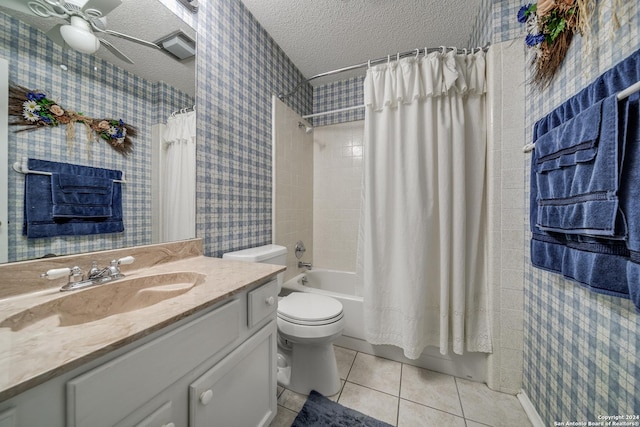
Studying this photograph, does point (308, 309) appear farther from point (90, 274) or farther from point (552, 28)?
point (552, 28)

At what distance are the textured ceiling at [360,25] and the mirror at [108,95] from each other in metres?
0.66

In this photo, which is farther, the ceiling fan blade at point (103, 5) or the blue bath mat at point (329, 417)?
the blue bath mat at point (329, 417)

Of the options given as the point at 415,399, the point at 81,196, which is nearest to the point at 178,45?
the point at 81,196

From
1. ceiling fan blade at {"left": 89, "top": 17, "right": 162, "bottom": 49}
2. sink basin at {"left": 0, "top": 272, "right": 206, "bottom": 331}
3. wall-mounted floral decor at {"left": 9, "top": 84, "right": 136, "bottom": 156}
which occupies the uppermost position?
ceiling fan blade at {"left": 89, "top": 17, "right": 162, "bottom": 49}

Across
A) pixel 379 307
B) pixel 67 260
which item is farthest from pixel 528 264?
pixel 67 260

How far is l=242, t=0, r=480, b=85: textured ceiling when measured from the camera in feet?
4.83

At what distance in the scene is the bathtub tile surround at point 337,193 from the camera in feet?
7.57

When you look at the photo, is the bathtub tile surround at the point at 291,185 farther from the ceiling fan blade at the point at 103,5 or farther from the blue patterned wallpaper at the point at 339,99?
the ceiling fan blade at the point at 103,5

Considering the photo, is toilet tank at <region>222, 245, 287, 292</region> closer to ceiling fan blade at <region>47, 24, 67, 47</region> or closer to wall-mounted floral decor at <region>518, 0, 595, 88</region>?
ceiling fan blade at <region>47, 24, 67, 47</region>

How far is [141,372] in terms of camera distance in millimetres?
Answer: 513

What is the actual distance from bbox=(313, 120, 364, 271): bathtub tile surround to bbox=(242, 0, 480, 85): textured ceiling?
25.9 inches

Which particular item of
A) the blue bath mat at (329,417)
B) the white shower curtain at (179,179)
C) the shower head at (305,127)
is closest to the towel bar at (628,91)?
the blue bath mat at (329,417)

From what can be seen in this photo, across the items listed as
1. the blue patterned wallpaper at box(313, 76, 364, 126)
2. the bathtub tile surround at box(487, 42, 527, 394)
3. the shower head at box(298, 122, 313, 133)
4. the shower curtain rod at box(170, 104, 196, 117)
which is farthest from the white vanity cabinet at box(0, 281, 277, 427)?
the blue patterned wallpaper at box(313, 76, 364, 126)

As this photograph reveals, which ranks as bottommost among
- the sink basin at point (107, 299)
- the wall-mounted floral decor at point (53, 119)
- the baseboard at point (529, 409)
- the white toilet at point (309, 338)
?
the baseboard at point (529, 409)
